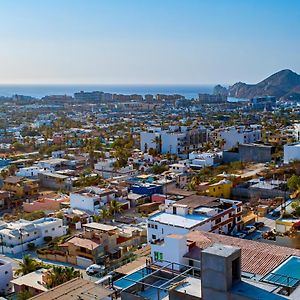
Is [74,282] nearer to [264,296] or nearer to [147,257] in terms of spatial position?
[147,257]

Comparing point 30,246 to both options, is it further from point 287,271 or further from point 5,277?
point 287,271

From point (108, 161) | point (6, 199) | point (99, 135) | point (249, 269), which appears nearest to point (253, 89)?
point (99, 135)

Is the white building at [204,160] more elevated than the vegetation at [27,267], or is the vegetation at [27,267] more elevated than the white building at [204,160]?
the white building at [204,160]

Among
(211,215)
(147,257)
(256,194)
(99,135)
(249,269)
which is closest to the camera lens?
(249,269)

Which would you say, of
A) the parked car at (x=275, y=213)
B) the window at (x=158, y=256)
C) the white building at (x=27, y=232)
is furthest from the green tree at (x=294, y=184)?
the window at (x=158, y=256)

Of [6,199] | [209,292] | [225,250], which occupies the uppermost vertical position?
[225,250]

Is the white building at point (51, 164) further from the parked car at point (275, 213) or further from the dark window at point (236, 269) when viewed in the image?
the dark window at point (236, 269)

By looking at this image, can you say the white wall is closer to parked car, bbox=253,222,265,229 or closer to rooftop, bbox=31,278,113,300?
parked car, bbox=253,222,265,229
